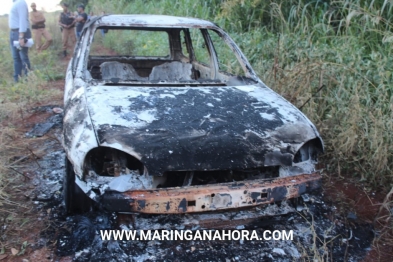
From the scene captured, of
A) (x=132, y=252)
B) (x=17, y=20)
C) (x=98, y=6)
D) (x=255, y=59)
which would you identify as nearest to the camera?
(x=132, y=252)

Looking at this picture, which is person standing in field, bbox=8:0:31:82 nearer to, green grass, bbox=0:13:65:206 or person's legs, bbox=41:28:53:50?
green grass, bbox=0:13:65:206

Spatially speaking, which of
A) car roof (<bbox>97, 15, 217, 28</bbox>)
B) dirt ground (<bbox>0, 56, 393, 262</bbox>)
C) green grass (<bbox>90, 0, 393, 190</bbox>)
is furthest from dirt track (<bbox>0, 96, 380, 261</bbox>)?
car roof (<bbox>97, 15, 217, 28</bbox>)

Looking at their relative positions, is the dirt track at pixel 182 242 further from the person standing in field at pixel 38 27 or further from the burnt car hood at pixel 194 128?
the person standing in field at pixel 38 27

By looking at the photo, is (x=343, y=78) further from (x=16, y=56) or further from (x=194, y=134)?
(x=16, y=56)

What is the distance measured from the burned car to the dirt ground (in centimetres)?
26

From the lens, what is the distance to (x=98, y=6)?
1383 cm

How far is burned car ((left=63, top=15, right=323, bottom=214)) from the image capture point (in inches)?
92.7

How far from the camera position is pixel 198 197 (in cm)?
236

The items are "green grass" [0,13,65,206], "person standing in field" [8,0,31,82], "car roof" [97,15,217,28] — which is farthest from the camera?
"person standing in field" [8,0,31,82]

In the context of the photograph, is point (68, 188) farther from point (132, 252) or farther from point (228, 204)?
point (228, 204)

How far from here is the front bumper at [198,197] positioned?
2.31m

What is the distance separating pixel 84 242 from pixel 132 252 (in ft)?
1.16

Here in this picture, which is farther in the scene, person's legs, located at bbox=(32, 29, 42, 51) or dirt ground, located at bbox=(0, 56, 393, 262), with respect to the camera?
person's legs, located at bbox=(32, 29, 42, 51)

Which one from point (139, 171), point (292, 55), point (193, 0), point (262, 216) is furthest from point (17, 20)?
point (262, 216)
